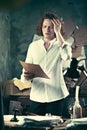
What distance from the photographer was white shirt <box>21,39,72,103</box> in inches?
90.7

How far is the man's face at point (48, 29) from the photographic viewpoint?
2336 millimetres

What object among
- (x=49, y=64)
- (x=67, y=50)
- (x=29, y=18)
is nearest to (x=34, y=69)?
(x=49, y=64)

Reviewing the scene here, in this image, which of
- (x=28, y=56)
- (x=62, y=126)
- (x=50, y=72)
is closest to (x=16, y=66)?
(x=28, y=56)

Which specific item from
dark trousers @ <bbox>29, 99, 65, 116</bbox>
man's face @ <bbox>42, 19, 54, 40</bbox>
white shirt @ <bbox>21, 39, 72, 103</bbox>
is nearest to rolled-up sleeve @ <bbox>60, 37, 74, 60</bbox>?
white shirt @ <bbox>21, 39, 72, 103</bbox>

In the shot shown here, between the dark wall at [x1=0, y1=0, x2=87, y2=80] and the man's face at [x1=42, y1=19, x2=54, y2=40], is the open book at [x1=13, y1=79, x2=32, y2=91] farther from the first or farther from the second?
the man's face at [x1=42, y1=19, x2=54, y2=40]

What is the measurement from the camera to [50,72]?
232cm

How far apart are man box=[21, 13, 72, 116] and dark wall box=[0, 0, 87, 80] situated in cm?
5

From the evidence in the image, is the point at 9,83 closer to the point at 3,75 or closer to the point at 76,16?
the point at 3,75

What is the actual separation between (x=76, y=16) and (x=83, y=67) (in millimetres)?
418

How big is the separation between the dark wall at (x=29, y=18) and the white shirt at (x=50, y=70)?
74 mm

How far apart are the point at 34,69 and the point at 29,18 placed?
42 cm

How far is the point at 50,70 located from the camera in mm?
2316

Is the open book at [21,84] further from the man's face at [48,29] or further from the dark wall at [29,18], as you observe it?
the man's face at [48,29]

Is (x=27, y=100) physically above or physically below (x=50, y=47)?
below
